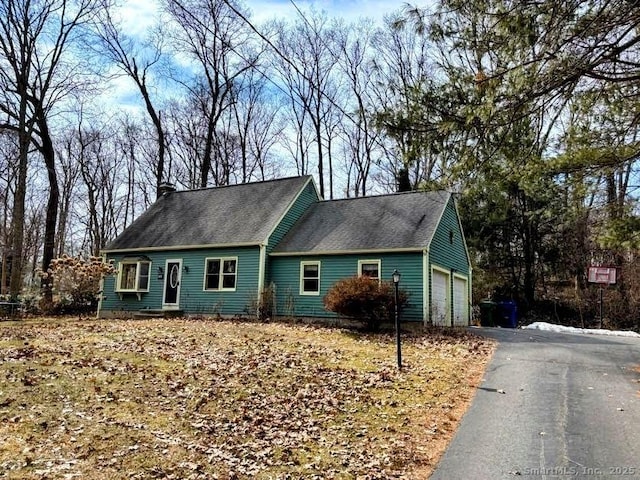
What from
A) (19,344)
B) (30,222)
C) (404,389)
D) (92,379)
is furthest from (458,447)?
(30,222)

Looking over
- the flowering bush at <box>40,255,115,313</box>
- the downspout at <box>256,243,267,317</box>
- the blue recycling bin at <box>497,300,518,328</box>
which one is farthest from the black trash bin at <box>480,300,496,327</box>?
the flowering bush at <box>40,255,115,313</box>

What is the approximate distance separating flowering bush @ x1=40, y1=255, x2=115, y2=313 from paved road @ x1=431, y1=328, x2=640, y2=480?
15466 millimetres

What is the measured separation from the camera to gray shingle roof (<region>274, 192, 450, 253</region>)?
51.7 feet

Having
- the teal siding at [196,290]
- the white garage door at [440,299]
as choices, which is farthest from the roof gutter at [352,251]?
the white garage door at [440,299]

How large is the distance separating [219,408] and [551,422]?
4446 millimetres

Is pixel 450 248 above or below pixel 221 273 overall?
above

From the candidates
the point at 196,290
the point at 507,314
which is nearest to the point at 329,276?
the point at 196,290

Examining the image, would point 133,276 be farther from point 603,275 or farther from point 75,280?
point 603,275

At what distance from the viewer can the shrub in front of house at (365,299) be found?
13195mm

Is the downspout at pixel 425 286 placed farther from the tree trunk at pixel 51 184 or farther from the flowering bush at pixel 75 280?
the tree trunk at pixel 51 184

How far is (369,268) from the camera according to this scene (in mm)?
15719

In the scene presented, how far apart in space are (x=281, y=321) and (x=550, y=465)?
39.3 feet

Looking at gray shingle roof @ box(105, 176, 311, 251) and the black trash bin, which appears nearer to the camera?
gray shingle roof @ box(105, 176, 311, 251)

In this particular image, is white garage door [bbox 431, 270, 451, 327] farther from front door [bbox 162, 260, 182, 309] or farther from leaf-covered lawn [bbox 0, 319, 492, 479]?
front door [bbox 162, 260, 182, 309]
